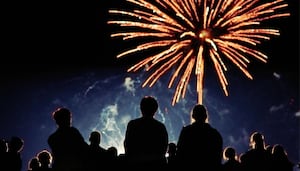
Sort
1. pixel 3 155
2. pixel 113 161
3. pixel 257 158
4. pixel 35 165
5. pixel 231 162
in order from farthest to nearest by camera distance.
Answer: pixel 35 165, pixel 231 162, pixel 3 155, pixel 257 158, pixel 113 161

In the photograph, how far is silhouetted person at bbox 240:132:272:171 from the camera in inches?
286

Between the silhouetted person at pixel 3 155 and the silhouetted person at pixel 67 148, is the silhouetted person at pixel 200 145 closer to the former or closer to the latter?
the silhouetted person at pixel 67 148

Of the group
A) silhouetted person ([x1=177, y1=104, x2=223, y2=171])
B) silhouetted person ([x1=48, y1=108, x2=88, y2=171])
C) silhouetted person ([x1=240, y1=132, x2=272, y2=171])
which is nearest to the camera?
silhouetted person ([x1=177, y1=104, x2=223, y2=171])

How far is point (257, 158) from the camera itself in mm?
7293

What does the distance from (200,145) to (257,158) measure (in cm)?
131

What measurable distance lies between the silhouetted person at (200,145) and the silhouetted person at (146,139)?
0.87ft

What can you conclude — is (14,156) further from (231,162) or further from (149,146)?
(231,162)

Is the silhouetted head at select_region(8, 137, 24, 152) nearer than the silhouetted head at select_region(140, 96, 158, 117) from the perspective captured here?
No

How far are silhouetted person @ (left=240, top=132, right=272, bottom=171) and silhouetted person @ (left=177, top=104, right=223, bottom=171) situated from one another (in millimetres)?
1014

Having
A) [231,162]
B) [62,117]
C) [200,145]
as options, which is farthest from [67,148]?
[231,162]

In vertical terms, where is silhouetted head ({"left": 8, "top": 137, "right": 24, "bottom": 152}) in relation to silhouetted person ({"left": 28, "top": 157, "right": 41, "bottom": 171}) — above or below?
above

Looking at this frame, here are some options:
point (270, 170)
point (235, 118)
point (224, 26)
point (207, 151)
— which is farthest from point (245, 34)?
point (235, 118)

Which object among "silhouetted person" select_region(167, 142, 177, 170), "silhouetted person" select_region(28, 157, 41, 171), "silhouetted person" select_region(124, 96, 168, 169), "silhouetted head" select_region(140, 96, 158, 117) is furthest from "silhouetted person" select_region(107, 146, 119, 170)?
"silhouetted person" select_region(28, 157, 41, 171)

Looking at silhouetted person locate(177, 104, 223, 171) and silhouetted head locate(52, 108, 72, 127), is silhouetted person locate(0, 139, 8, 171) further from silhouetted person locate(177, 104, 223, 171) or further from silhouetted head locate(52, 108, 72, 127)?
silhouetted person locate(177, 104, 223, 171)
